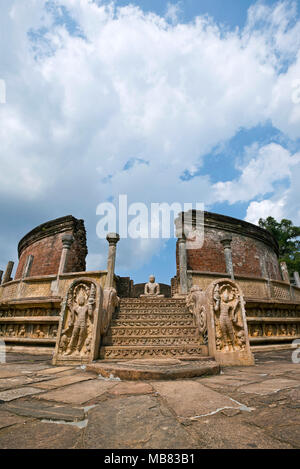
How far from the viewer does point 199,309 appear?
4.86 meters

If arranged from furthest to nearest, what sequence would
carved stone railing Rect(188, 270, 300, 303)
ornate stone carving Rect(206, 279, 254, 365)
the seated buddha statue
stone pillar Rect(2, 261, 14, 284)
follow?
stone pillar Rect(2, 261, 14, 284), the seated buddha statue, carved stone railing Rect(188, 270, 300, 303), ornate stone carving Rect(206, 279, 254, 365)

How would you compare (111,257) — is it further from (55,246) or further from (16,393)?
(55,246)

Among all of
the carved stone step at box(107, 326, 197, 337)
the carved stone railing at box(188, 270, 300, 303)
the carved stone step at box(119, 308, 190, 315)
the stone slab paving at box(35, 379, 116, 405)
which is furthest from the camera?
the carved stone railing at box(188, 270, 300, 303)

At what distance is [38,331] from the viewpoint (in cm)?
564

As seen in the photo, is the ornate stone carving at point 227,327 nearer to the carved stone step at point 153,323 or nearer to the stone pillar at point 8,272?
the carved stone step at point 153,323

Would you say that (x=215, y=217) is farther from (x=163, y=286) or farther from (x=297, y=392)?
(x=297, y=392)

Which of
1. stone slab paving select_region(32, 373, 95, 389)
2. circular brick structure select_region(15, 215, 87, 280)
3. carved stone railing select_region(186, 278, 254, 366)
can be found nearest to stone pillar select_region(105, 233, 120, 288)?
carved stone railing select_region(186, 278, 254, 366)

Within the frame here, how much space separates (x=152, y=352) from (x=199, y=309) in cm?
150

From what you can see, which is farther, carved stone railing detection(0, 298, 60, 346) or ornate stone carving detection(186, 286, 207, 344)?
carved stone railing detection(0, 298, 60, 346)

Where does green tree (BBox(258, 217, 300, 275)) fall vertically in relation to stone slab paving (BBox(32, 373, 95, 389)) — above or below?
above

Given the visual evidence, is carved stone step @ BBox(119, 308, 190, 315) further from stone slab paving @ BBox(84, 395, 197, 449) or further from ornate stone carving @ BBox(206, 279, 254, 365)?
stone slab paving @ BBox(84, 395, 197, 449)

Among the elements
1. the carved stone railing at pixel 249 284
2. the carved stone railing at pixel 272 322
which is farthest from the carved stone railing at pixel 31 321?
the carved stone railing at pixel 249 284

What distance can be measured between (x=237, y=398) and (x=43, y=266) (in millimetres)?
15701

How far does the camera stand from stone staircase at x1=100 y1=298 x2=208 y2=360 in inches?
154
